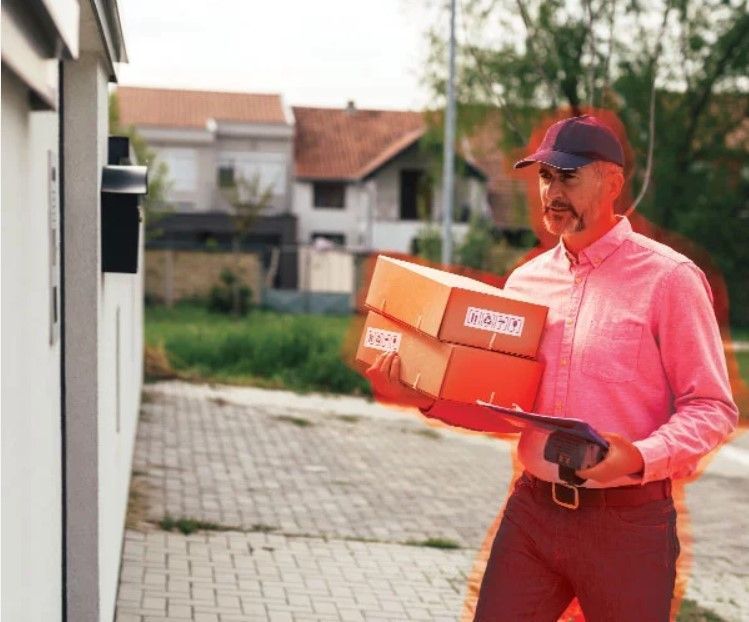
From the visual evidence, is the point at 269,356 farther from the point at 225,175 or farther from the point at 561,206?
the point at 225,175

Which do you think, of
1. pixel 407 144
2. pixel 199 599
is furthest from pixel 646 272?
pixel 407 144

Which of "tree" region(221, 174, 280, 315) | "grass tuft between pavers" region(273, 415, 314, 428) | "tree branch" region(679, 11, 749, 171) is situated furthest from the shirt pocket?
"tree" region(221, 174, 280, 315)

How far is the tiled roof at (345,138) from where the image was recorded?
5950cm

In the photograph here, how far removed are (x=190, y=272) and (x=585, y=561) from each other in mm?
42507

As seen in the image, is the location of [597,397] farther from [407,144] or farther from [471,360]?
[407,144]

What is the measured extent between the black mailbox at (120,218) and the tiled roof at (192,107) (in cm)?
5262

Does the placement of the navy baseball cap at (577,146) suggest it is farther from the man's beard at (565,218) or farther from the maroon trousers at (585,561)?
the maroon trousers at (585,561)

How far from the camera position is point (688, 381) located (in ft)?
12.0

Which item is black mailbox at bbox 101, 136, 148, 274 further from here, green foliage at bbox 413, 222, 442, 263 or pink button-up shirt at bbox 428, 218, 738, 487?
green foliage at bbox 413, 222, 442, 263

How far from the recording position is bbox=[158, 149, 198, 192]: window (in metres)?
57.8

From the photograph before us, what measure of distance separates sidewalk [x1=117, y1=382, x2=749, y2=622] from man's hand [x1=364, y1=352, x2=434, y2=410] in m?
2.99

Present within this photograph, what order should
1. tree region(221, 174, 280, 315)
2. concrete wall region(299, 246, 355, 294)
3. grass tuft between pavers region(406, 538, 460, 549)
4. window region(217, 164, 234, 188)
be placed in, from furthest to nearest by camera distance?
window region(217, 164, 234, 188)
tree region(221, 174, 280, 315)
concrete wall region(299, 246, 355, 294)
grass tuft between pavers region(406, 538, 460, 549)

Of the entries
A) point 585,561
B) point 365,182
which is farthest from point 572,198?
point 365,182

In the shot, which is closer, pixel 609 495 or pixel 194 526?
pixel 609 495
